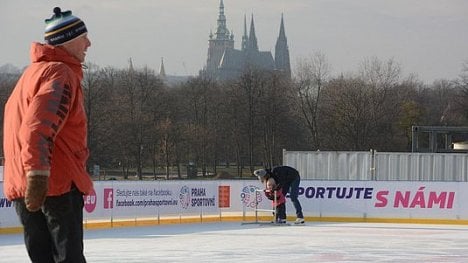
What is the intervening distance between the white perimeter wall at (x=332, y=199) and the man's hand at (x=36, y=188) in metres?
16.1

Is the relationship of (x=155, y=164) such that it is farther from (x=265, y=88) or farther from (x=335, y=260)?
(x=335, y=260)

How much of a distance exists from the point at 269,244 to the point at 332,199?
771 centimetres

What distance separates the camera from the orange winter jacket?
3686 mm

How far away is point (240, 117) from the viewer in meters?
67.8

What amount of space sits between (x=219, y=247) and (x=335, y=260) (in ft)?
7.83

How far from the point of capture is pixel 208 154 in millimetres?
68750

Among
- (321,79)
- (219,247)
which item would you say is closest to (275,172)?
(219,247)

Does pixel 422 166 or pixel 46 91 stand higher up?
pixel 46 91

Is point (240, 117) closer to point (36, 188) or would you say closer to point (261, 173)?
point (261, 173)

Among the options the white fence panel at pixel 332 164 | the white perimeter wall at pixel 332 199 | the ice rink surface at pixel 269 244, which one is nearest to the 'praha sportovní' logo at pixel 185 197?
the white perimeter wall at pixel 332 199

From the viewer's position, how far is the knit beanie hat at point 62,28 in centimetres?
402

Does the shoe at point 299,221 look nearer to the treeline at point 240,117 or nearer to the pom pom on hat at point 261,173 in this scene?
the pom pom on hat at point 261,173

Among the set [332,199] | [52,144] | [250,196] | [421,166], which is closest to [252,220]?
[250,196]

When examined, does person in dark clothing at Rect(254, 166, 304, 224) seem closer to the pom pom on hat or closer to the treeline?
the pom pom on hat
